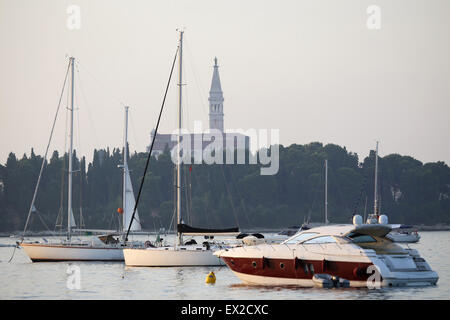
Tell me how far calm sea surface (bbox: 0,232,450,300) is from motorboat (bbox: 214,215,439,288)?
491 millimetres

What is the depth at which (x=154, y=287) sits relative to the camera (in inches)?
1588

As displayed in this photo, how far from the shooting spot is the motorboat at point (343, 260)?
35281mm

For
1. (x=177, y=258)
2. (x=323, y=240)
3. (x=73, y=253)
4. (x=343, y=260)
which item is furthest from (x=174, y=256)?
(x=343, y=260)

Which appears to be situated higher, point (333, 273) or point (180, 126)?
point (180, 126)

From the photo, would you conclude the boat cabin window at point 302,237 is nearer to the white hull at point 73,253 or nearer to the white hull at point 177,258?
the white hull at point 177,258

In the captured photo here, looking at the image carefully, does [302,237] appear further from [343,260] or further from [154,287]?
[154,287]

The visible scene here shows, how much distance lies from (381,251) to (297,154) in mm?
130839

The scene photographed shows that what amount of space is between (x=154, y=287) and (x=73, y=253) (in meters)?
17.7

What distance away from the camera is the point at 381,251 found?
119 feet

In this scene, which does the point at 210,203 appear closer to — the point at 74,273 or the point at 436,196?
the point at 436,196

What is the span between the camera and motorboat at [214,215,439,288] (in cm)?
3528

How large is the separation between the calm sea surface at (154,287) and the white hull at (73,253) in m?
2.27

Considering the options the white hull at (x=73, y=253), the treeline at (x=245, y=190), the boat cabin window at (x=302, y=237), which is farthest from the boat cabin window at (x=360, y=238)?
the treeline at (x=245, y=190)
